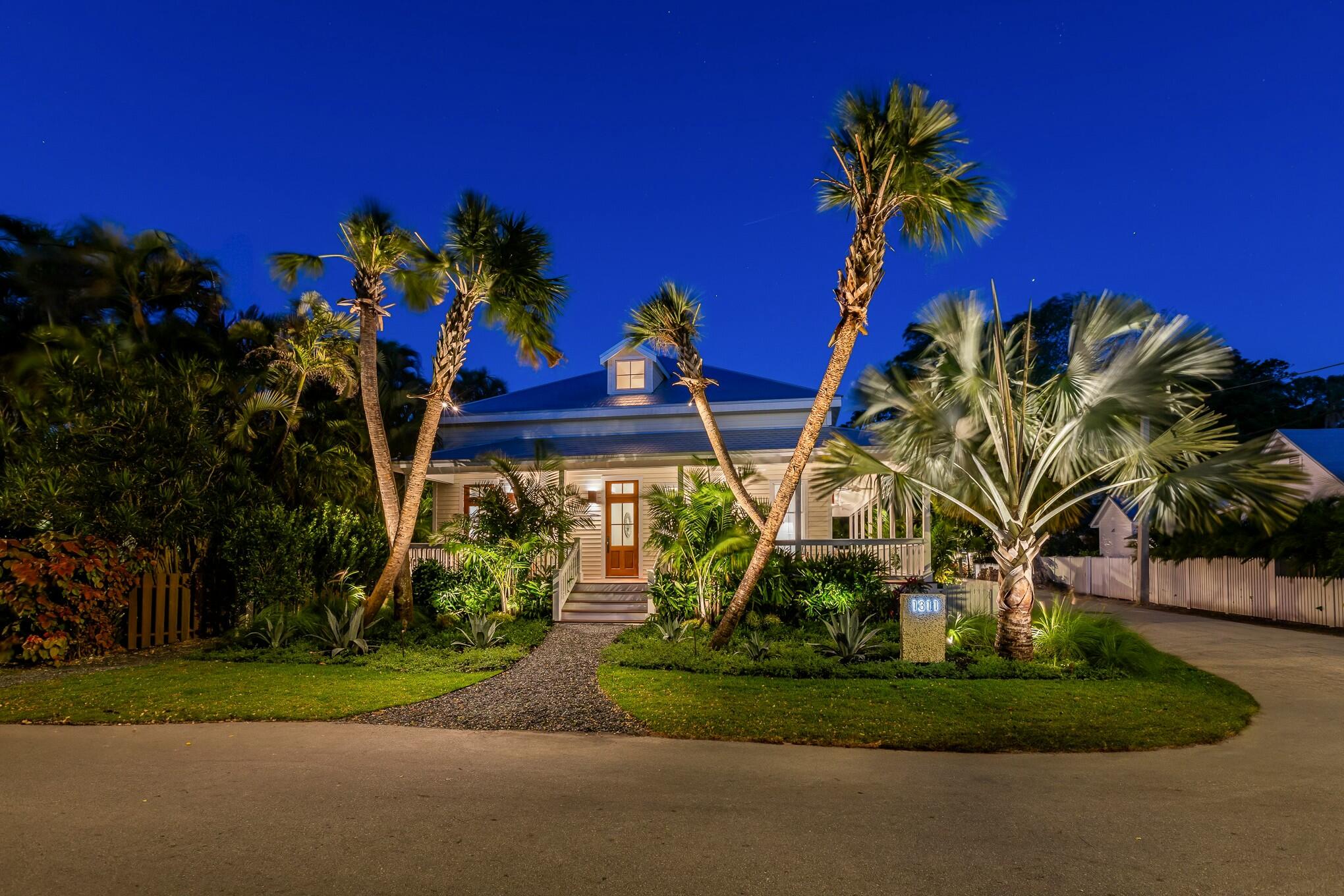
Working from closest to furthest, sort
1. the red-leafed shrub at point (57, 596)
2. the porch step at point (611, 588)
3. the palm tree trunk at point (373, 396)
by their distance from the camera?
the red-leafed shrub at point (57, 596), the palm tree trunk at point (373, 396), the porch step at point (611, 588)

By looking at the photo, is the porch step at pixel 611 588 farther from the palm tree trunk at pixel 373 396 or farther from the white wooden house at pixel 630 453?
the palm tree trunk at pixel 373 396

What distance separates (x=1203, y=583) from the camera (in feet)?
69.0

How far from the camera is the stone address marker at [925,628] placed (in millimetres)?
10555

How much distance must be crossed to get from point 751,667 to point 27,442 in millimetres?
10679

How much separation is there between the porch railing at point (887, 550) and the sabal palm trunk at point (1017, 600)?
4.14 metres

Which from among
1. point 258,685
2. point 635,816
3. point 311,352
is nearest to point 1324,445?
point 635,816

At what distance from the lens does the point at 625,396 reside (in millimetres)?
22219

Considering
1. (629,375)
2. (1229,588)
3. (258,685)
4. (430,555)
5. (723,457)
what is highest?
(629,375)

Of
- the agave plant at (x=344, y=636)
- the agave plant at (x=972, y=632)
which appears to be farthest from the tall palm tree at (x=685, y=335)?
the agave plant at (x=344, y=636)

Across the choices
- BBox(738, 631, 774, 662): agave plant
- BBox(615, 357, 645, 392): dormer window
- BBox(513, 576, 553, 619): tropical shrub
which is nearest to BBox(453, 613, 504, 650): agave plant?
BBox(513, 576, 553, 619): tropical shrub

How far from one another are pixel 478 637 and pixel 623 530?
715 centimetres

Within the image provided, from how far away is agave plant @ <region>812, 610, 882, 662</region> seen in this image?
1104cm

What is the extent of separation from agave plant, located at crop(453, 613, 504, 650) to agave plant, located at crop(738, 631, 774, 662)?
367cm

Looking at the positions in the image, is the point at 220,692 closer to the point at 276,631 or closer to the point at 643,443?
the point at 276,631
